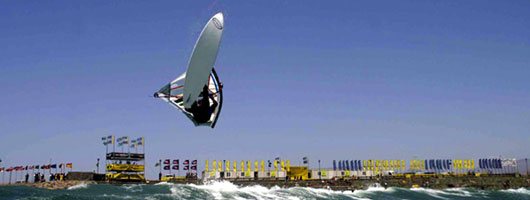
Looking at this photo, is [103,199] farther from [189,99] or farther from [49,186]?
[49,186]

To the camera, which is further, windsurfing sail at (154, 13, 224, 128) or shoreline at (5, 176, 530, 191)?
shoreline at (5, 176, 530, 191)

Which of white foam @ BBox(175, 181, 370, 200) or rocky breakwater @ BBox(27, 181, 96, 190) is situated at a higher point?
rocky breakwater @ BBox(27, 181, 96, 190)

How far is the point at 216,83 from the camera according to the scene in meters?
35.4

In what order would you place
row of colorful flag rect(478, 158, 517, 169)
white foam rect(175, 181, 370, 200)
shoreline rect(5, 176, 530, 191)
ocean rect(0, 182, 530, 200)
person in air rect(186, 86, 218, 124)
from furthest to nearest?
1. row of colorful flag rect(478, 158, 517, 169)
2. shoreline rect(5, 176, 530, 191)
3. white foam rect(175, 181, 370, 200)
4. ocean rect(0, 182, 530, 200)
5. person in air rect(186, 86, 218, 124)

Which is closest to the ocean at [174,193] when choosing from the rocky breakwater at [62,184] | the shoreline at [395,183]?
the shoreline at [395,183]

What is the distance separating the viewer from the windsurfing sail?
25.7 m

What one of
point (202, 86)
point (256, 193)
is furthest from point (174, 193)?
point (202, 86)

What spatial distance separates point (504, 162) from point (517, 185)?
1325 inches

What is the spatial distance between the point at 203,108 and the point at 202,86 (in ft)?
19.0

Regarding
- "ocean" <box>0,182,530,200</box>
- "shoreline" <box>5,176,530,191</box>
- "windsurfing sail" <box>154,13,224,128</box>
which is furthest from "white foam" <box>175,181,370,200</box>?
"windsurfing sail" <box>154,13,224,128</box>

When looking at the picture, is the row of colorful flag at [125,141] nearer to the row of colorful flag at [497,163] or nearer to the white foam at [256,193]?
the white foam at [256,193]

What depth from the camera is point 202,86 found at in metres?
29.0

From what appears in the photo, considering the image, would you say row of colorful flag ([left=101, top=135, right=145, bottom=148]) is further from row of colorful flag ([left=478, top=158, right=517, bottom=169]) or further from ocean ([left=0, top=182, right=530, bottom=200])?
row of colorful flag ([left=478, top=158, right=517, bottom=169])

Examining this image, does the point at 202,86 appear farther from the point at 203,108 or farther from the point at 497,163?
the point at 497,163
